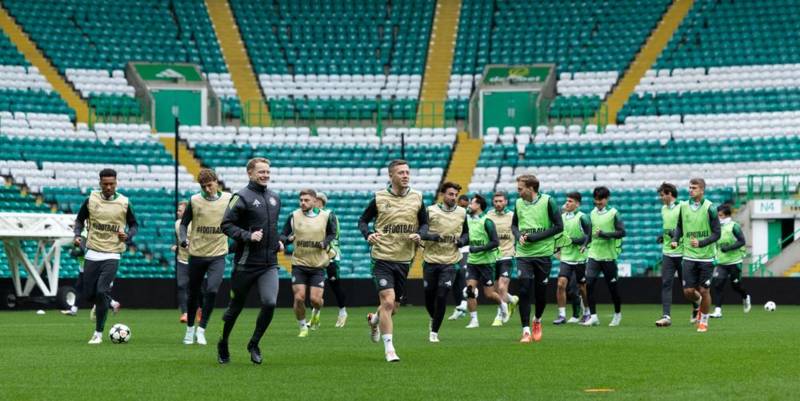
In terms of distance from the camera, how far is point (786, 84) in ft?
152

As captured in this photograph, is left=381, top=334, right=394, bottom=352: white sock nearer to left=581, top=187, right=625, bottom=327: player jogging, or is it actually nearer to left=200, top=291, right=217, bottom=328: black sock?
left=200, top=291, right=217, bottom=328: black sock

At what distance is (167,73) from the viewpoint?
48.8 metres

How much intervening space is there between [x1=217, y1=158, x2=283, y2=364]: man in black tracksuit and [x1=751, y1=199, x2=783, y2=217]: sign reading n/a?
27895 millimetres

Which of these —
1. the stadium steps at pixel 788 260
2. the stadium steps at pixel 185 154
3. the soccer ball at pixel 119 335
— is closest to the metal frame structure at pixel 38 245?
the stadium steps at pixel 185 154

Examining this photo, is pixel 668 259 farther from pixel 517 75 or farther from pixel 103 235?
pixel 517 75

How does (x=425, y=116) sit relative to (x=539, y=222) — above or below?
above

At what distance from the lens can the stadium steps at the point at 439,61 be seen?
159ft

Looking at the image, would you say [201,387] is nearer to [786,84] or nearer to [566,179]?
[566,179]

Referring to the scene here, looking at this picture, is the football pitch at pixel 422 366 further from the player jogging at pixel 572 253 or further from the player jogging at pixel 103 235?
the player jogging at pixel 572 253

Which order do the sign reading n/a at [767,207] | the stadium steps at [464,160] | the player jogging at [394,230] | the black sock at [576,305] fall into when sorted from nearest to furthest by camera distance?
the player jogging at [394,230] < the black sock at [576,305] < the sign reading n/a at [767,207] < the stadium steps at [464,160]

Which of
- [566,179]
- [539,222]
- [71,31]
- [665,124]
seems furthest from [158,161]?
[539,222]

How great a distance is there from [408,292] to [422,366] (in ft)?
71.9

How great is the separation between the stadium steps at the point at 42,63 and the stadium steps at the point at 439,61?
11.5 m

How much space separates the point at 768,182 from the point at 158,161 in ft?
62.3
